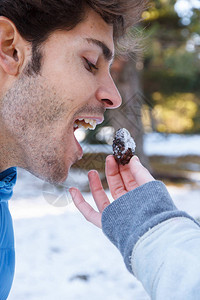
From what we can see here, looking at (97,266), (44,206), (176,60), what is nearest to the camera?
(97,266)

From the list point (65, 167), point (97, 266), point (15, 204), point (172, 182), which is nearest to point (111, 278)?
point (97, 266)

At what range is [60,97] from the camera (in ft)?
5.30

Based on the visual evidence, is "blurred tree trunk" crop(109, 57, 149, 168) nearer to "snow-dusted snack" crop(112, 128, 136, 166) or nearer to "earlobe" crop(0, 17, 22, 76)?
"snow-dusted snack" crop(112, 128, 136, 166)

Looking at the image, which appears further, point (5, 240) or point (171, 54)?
point (171, 54)

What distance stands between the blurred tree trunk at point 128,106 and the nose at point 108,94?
432 centimetres

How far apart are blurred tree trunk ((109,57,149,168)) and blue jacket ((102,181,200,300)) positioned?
4909 millimetres

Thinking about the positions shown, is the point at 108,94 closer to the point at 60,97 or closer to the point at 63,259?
the point at 60,97

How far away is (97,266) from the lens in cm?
386

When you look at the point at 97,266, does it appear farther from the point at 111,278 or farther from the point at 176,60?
the point at 176,60

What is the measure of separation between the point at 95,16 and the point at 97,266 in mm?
2875

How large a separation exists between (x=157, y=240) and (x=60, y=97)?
33.1 inches

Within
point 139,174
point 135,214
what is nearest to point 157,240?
Result: point 135,214

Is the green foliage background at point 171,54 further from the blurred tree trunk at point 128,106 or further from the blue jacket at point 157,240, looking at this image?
the blue jacket at point 157,240

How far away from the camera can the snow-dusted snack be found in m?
1.52
